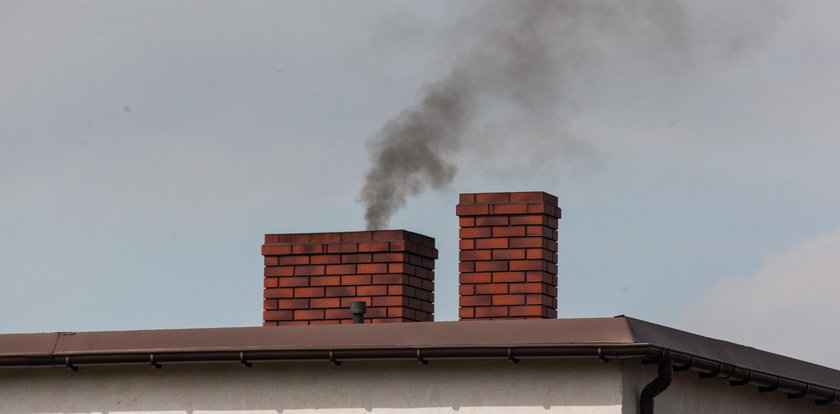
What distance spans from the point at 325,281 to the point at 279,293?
1.66 feet

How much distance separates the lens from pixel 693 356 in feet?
39.7

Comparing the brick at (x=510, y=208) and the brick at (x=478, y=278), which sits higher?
the brick at (x=510, y=208)

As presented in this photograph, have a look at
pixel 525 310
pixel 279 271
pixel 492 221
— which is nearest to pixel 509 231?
pixel 492 221

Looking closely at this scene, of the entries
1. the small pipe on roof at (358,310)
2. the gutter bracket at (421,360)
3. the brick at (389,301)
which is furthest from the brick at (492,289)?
the gutter bracket at (421,360)

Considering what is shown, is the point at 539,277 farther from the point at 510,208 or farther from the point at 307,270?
the point at 307,270

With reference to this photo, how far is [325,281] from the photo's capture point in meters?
15.1

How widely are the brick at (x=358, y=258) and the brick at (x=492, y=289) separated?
1.13 meters

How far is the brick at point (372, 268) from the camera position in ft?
48.9

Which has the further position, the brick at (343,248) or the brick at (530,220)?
the brick at (343,248)

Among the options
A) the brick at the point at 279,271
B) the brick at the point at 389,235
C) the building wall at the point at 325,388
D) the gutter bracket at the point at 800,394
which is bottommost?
the building wall at the point at 325,388

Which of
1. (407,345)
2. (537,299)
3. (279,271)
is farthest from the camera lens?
(279,271)

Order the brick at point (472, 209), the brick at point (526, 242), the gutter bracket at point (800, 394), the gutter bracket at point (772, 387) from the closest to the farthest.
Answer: the gutter bracket at point (772, 387) → the gutter bracket at point (800, 394) → the brick at point (526, 242) → the brick at point (472, 209)

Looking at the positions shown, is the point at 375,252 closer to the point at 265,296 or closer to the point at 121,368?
the point at 265,296

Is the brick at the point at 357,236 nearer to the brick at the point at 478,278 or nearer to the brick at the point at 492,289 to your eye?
Answer: the brick at the point at 478,278
